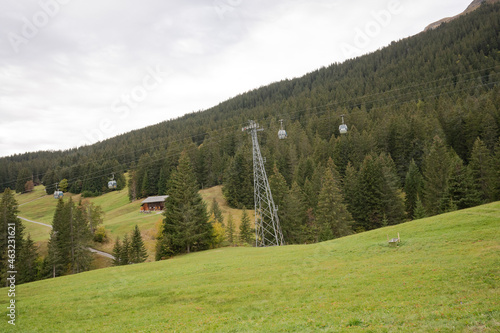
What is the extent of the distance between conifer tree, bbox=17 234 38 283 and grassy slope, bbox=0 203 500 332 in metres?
28.4

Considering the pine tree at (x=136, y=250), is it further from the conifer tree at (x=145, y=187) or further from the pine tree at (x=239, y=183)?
the conifer tree at (x=145, y=187)

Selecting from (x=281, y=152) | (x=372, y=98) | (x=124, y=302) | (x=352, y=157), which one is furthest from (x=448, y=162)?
(x=372, y=98)

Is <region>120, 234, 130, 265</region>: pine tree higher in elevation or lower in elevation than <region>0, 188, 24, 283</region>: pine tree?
lower

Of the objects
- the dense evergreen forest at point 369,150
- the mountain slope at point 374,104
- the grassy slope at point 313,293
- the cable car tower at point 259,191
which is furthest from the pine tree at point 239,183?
the grassy slope at point 313,293

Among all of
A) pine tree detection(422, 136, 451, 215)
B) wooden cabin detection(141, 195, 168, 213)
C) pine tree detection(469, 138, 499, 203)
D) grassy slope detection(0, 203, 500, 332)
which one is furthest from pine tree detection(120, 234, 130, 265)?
pine tree detection(469, 138, 499, 203)

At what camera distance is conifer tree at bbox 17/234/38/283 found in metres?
47.4

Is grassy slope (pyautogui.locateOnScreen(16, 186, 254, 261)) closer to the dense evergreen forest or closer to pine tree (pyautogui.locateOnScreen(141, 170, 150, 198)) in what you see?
pine tree (pyautogui.locateOnScreen(141, 170, 150, 198))

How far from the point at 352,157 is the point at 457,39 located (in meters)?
167

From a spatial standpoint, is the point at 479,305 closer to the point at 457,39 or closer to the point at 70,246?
the point at 70,246

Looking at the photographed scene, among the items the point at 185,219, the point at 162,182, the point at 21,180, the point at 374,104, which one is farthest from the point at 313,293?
the point at 21,180

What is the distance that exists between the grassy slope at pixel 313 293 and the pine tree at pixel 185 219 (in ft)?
53.1

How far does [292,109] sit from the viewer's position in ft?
461

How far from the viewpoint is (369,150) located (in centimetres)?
8150

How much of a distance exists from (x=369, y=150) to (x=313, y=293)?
73.2m
